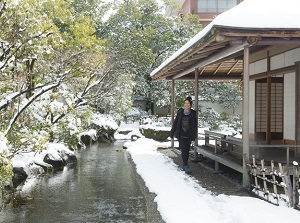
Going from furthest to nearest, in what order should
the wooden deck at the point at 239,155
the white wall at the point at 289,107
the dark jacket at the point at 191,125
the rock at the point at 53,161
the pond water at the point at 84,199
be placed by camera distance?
1. the rock at the point at 53,161
2. the white wall at the point at 289,107
3. the dark jacket at the point at 191,125
4. the wooden deck at the point at 239,155
5. the pond water at the point at 84,199

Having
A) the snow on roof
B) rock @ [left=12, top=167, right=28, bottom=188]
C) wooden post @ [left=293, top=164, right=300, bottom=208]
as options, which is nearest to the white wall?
the snow on roof

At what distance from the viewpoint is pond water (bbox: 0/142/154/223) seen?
6.46 meters

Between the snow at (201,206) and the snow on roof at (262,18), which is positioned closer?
the snow at (201,206)

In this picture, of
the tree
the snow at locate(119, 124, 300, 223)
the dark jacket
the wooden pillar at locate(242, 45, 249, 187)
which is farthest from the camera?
the tree

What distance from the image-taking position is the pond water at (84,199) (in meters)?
6.46

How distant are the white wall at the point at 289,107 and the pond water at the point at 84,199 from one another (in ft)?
14.4

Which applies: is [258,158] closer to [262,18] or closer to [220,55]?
[220,55]

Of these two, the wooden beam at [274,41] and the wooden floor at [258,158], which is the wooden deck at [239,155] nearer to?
the wooden floor at [258,158]

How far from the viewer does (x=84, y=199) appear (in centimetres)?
777

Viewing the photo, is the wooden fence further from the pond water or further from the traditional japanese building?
the pond water

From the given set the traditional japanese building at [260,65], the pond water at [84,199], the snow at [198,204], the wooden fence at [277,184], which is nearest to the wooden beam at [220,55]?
the traditional japanese building at [260,65]

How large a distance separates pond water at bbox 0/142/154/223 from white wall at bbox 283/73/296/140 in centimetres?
439

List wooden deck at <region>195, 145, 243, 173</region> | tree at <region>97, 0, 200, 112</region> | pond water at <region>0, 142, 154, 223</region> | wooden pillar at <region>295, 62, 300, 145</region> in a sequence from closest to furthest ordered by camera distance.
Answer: pond water at <region>0, 142, 154, 223</region>
wooden deck at <region>195, 145, 243, 173</region>
wooden pillar at <region>295, 62, 300, 145</region>
tree at <region>97, 0, 200, 112</region>

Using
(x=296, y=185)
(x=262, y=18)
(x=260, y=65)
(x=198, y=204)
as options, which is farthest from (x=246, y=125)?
(x=260, y=65)
